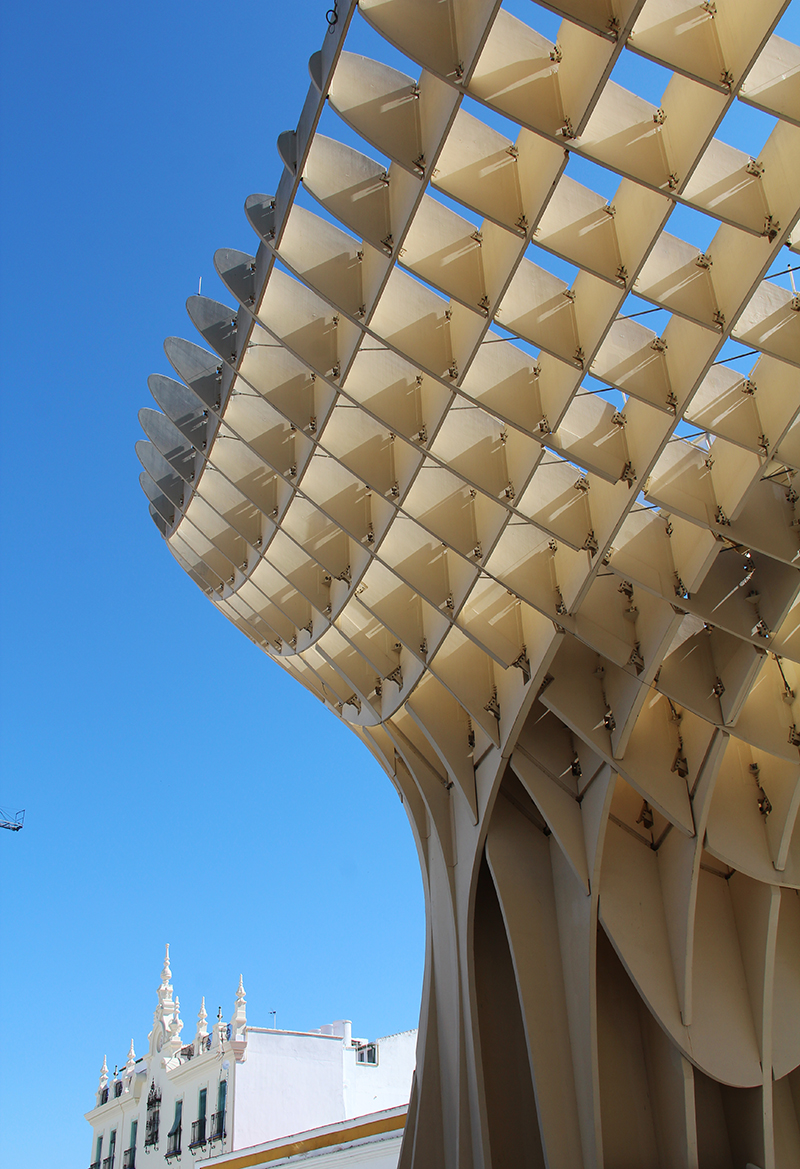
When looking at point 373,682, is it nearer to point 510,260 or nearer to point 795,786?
point 795,786

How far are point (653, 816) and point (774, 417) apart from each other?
383 inches

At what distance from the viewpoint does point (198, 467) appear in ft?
70.7

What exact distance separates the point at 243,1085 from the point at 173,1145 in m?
8.26

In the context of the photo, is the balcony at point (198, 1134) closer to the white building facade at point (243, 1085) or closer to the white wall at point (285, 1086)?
the white building facade at point (243, 1085)

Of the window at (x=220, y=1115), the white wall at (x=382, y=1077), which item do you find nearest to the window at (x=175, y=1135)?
the window at (x=220, y=1115)

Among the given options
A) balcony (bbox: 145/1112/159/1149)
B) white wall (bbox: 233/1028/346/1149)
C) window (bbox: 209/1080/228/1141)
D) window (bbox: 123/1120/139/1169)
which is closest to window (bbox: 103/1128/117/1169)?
window (bbox: 123/1120/139/1169)

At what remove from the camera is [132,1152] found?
62.2 meters

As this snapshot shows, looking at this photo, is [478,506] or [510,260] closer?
[510,260]

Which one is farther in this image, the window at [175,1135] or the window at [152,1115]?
the window at [152,1115]

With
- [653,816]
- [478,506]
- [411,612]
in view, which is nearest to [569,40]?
[478,506]

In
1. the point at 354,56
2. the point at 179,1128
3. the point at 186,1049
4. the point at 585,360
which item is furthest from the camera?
the point at 186,1049

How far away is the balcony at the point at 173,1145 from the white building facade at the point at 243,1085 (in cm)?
5

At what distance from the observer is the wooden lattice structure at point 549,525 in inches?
511

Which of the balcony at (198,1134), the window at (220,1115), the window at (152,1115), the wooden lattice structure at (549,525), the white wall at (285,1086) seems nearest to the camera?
the wooden lattice structure at (549,525)
